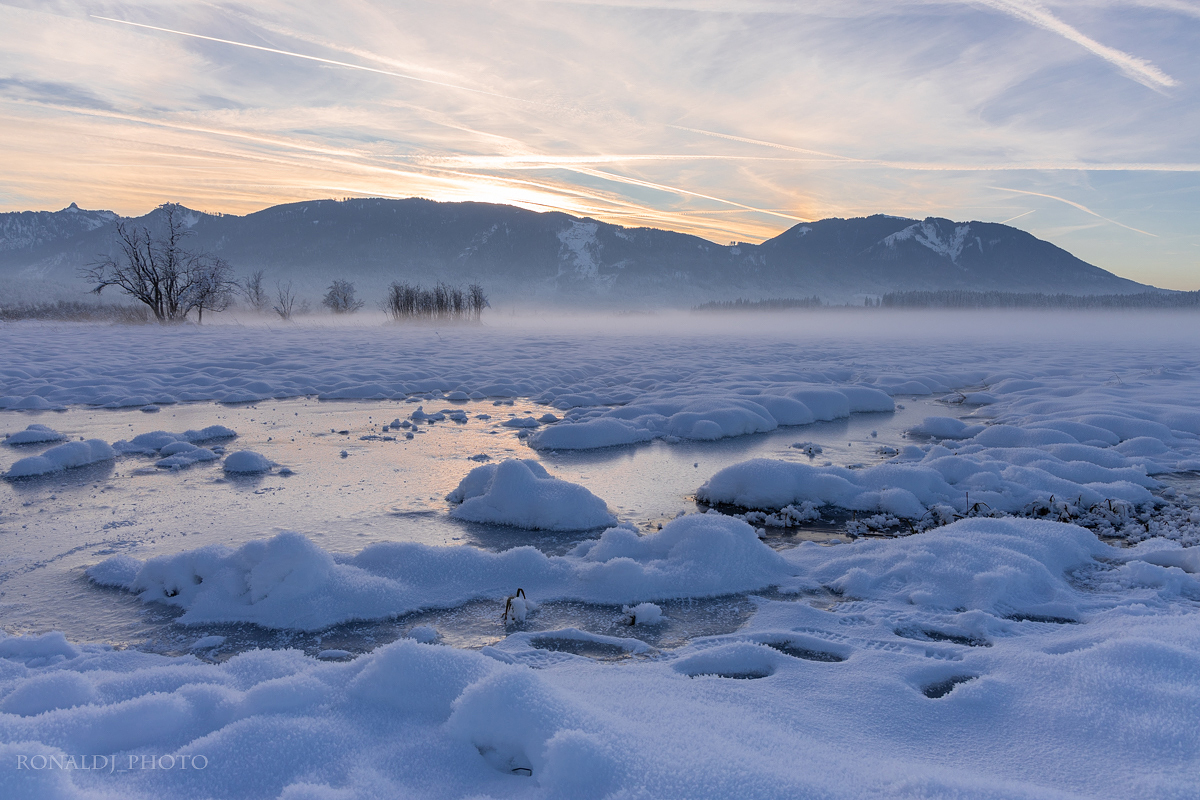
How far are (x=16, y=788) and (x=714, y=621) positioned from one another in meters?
3.02

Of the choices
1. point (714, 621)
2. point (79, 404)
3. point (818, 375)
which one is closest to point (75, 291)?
point (79, 404)

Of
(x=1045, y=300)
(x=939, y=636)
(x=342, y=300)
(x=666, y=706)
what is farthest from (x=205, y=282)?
(x=1045, y=300)

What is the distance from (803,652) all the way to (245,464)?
6.15 metres

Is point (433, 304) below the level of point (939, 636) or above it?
above

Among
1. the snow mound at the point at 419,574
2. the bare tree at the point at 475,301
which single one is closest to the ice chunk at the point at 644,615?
the snow mound at the point at 419,574

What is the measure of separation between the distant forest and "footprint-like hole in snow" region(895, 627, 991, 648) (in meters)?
110

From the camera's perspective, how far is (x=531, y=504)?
5309 millimetres

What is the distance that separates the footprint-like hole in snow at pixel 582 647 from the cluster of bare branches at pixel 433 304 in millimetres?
40373

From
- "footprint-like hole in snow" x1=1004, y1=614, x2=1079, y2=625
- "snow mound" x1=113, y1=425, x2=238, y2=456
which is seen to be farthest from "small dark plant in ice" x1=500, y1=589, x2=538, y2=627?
"snow mound" x1=113, y1=425, x2=238, y2=456

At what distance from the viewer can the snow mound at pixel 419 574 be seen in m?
3.63

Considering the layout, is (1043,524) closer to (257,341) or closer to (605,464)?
(605,464)

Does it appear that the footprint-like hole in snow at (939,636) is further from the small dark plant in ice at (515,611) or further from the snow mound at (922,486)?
the snow mound at (922,486)

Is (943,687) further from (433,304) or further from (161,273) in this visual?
(433,304)

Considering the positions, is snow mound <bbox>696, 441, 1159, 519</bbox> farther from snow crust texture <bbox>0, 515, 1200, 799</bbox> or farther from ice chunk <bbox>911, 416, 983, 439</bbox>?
ice chunk <bbox>911, 416, 983, 439</bbox>
